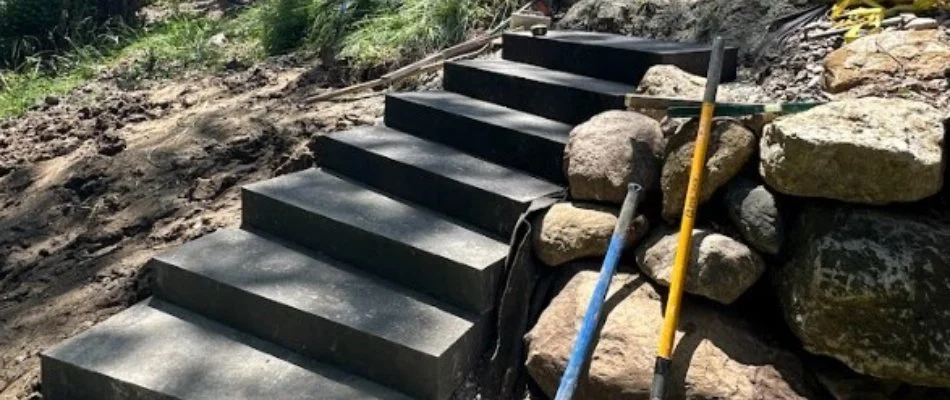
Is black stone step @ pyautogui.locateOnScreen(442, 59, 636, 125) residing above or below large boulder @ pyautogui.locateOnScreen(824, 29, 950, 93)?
below

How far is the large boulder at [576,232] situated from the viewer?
325cm

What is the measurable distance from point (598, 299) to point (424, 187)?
1.12m

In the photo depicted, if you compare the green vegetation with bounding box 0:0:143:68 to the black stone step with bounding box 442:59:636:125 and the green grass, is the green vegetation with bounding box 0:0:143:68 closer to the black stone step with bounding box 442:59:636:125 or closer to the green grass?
the green grass

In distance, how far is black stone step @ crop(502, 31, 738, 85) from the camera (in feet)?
13.2

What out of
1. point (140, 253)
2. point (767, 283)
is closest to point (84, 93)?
point (140, 253)

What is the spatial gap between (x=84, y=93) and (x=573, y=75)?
175 inches

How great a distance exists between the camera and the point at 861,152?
2713mm

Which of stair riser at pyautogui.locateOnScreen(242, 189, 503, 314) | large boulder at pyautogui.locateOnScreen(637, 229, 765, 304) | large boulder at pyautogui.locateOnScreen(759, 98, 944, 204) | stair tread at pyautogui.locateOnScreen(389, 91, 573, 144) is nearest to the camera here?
large boulder at pyautogui.locateOnScreen(759, 98, 944, 204)

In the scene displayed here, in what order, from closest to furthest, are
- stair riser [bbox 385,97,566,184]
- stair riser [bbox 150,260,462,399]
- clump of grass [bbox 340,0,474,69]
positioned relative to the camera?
1. stair riser [bbox 150,260,462,399]
2. stair riser [bbox 385,97,566,184]
3. clump of grass [bbox 340,0,474,69]

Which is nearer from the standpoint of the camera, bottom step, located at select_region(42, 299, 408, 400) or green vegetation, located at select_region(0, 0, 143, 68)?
bottom step, located at select_region(42, 299, 408, 400)

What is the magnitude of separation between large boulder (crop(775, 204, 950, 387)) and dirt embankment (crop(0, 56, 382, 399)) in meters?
2.53

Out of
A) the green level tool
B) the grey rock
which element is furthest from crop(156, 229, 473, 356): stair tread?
the grey rock

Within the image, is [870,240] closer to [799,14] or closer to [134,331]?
[799,14]

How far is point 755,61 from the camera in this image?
4.05 m
